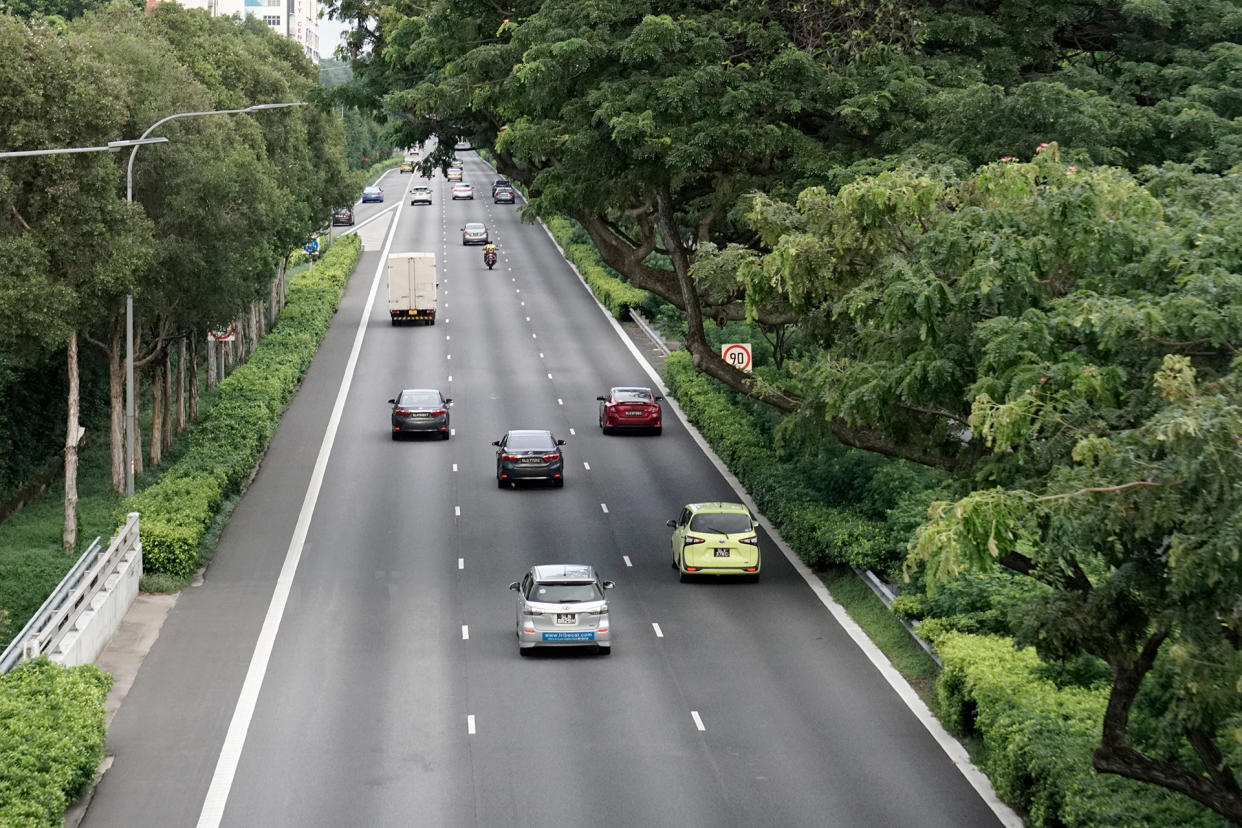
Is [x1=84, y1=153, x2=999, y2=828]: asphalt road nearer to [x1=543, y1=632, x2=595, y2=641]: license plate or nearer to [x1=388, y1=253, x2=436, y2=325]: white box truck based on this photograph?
[x1=543, y1=632, x2=595, y2=641]: license plate

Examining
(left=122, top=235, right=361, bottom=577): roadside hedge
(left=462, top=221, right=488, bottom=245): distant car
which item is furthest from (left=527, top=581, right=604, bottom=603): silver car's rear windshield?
(left=462, top=221, right=488, bottom=245): distant car

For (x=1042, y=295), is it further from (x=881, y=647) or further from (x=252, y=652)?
(x=252, y=652)

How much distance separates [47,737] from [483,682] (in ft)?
27.3

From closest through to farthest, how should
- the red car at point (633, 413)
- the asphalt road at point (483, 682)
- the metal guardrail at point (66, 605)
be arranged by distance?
the asphalt road at point (483, 682)
the metal guardrail at point (66, 605)
the red car at point (633, 413)

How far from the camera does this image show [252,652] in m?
29.6

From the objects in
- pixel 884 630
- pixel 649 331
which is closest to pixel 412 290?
pixel 649 331

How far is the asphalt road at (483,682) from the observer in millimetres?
22078

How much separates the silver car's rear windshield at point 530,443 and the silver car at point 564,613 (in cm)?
1554

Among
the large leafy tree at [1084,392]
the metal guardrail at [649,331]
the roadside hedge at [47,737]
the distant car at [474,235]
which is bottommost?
the distant car at [474,235]

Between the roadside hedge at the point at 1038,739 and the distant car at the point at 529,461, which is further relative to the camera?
the distant car at the point at 529,461

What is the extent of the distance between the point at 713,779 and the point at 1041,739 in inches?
178

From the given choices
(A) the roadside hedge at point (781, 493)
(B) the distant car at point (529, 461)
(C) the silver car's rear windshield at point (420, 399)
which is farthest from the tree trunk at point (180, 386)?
(A) the roadside hedge at point (781, 493)

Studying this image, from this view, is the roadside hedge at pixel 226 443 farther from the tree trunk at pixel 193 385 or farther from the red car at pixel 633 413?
the red car at pixel 633 413

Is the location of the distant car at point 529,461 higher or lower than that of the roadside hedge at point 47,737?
lower
